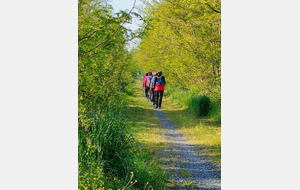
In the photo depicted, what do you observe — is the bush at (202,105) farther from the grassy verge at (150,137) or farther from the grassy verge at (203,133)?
the grassy verge at (150,137)

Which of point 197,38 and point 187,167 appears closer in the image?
point 187,167

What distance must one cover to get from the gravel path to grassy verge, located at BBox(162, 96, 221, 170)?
0.24 m

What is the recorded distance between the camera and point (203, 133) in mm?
→ 9688

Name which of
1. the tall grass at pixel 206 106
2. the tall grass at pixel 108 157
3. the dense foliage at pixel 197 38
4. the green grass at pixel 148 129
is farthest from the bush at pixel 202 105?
the tall grass at pixel 108 157

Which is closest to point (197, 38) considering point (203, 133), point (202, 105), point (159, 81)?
point (202, 105)

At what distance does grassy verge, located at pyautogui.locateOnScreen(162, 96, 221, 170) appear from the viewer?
7.71m

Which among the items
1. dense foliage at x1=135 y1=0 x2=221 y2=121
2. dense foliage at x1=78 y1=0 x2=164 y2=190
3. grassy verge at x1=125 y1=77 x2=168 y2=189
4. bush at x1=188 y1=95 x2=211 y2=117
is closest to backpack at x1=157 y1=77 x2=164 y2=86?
dense foliage at x1=135 y1=0 x2=221 y2=121

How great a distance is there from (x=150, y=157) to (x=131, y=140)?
1.57m

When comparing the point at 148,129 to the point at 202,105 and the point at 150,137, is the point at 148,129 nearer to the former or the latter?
the point at 150,137

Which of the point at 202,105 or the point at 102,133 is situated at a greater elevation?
the point at 202,105

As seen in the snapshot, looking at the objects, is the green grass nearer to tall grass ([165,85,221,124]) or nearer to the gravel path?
the gravel path

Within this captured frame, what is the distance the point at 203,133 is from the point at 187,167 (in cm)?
315
